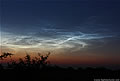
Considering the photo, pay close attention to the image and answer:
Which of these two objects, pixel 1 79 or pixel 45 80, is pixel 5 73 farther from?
pixel 45 80

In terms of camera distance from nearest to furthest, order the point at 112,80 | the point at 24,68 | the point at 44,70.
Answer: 1. the point at 112,80
2. the point at 24,68
3. the point at 44,70

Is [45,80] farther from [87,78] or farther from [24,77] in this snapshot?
[87,78]

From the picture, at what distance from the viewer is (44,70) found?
19359 millimetres

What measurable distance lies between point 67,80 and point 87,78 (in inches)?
77.0

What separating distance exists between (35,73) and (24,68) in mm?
1206

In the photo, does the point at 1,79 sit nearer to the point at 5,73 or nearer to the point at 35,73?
the point at 5,73

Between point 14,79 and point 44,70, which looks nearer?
point 14,79

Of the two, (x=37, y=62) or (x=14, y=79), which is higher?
(x=37, y=62)

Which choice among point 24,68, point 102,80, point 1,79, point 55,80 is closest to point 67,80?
point 55,80

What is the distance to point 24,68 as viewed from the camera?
54.6 ft

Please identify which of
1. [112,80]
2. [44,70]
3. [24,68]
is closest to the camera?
[112,80]

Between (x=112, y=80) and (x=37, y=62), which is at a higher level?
(x=37, y=62)

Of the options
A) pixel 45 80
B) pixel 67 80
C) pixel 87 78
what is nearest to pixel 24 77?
pixel 45 80

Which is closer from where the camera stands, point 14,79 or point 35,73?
point 14,79
